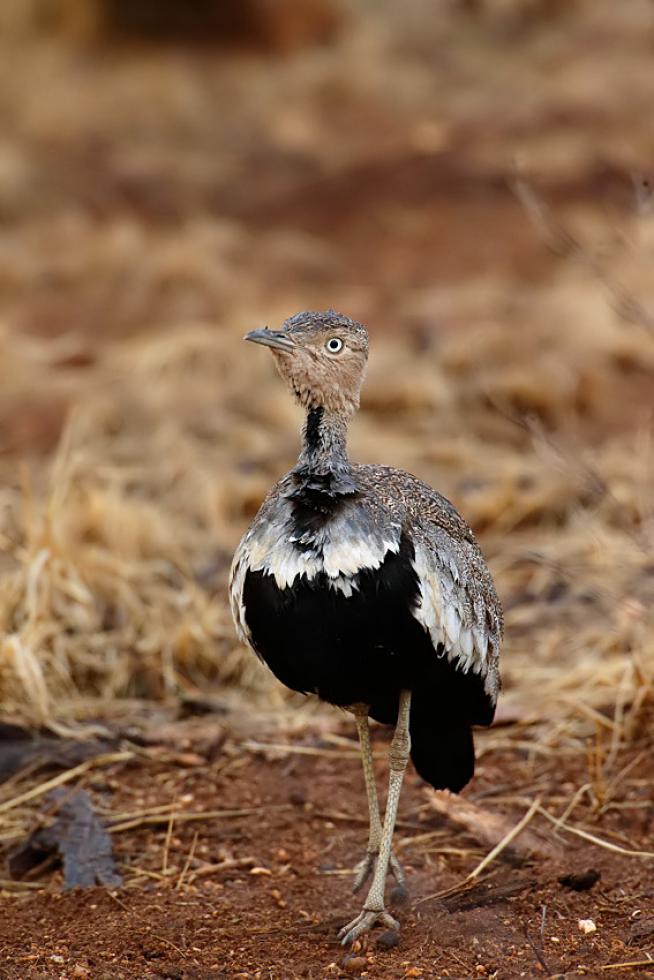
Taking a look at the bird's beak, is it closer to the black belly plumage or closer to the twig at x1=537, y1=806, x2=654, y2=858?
the black belly plumage

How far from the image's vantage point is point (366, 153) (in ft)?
56.0

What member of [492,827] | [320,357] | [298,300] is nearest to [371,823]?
[492,827]

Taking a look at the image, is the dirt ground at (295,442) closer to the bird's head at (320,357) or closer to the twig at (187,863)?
the twig at (187,863)

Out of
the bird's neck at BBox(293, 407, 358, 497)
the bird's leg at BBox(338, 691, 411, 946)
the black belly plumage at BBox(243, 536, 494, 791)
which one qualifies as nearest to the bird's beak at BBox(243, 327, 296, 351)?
the bird's neck at BBox(293, 407, 358, 497)

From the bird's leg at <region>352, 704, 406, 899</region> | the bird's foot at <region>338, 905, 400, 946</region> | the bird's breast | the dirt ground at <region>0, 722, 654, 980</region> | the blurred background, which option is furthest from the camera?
the blurred background

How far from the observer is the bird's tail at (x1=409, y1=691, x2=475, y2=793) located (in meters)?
3.85

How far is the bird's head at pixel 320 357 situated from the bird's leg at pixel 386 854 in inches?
33.2

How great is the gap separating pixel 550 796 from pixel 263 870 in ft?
3.57

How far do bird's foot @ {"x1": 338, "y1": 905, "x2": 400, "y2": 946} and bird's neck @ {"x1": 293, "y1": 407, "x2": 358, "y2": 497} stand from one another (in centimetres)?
118

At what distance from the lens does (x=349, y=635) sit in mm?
3193

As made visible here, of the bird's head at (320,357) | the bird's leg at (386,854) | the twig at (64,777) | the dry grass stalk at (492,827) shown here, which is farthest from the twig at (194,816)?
the bird's head at (320,357)

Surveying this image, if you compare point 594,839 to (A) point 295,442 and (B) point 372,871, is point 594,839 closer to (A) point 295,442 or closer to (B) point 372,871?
(B) point 372,871

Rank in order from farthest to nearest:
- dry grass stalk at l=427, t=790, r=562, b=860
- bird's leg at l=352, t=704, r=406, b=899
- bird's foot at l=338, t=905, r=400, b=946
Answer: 1. dry grass stalk at l=427, t=790, r=562, b=860
2. bird's leg at l=352, t=704, r=406, b=899
3. bird's foot at l=338, t=905, r=400, b=946

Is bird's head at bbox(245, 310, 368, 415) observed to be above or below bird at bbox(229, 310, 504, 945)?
above
